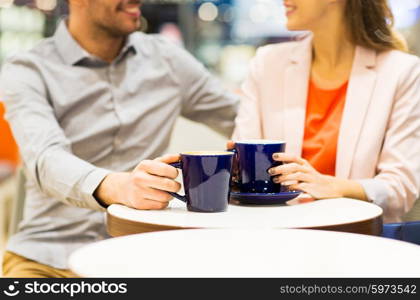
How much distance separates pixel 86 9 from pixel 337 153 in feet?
3.26

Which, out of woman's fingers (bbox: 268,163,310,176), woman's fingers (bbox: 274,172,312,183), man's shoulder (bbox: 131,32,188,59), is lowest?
woman's fingers (bbox: 274,172,312,183)

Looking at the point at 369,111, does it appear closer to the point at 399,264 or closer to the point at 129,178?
the point at 129,178

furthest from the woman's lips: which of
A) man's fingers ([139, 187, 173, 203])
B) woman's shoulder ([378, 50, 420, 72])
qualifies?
man's fingers ([139, 187, 173, 203])

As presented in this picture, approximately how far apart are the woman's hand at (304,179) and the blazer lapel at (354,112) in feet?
0.97

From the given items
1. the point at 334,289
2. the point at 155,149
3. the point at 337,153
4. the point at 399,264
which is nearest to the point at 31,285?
the point at 334,289

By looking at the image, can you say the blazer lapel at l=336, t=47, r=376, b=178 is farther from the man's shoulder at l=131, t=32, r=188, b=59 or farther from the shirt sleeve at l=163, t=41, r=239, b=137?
the man's shoulder at l=131, t=32, r=188, b=59

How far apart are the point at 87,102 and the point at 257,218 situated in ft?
3.53

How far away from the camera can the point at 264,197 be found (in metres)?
1.45

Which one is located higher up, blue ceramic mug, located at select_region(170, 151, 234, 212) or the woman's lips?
the woman's lips

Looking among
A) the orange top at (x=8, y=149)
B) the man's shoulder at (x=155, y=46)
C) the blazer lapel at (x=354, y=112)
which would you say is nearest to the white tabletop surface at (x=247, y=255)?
the blazer lapel at (x=354, y=112)

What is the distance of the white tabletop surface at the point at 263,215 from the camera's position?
1253 millimetres

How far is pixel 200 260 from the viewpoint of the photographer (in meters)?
1.01

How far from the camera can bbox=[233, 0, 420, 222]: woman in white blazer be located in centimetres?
184

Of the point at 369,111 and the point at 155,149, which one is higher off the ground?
the point at 369,111
